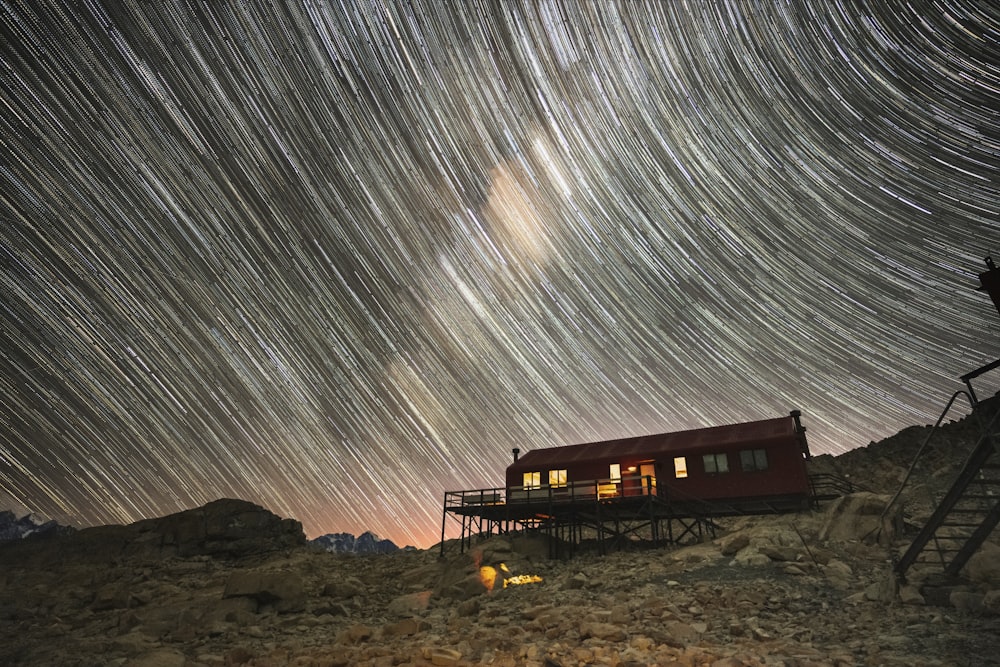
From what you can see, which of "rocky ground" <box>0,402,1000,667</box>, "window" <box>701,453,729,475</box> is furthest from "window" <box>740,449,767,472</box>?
"rocky ground" <box>0,402,1000,667</box>

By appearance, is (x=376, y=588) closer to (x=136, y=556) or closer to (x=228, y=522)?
(x=228, y=522)

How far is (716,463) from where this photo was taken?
28906mm

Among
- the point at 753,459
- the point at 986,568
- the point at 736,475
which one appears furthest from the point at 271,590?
the point at 753,459

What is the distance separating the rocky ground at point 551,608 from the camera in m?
10.1

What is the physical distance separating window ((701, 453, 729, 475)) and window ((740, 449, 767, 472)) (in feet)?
2.61

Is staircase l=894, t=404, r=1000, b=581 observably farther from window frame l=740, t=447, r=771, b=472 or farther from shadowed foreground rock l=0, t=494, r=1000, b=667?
window frame l=740, t=447, r=771, b=472

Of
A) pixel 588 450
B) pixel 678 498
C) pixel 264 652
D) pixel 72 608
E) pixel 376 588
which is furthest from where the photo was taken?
pixel 588 450

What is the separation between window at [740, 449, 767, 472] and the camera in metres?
27.8

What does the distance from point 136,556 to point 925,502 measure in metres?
47.7

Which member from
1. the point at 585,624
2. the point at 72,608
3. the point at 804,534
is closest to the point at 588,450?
the point at 804,534

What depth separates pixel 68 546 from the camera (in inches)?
1638

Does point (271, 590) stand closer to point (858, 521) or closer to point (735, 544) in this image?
point (735, 544)

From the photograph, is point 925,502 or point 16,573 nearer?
point 925,502

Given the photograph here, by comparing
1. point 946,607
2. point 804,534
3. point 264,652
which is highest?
point 804,534
